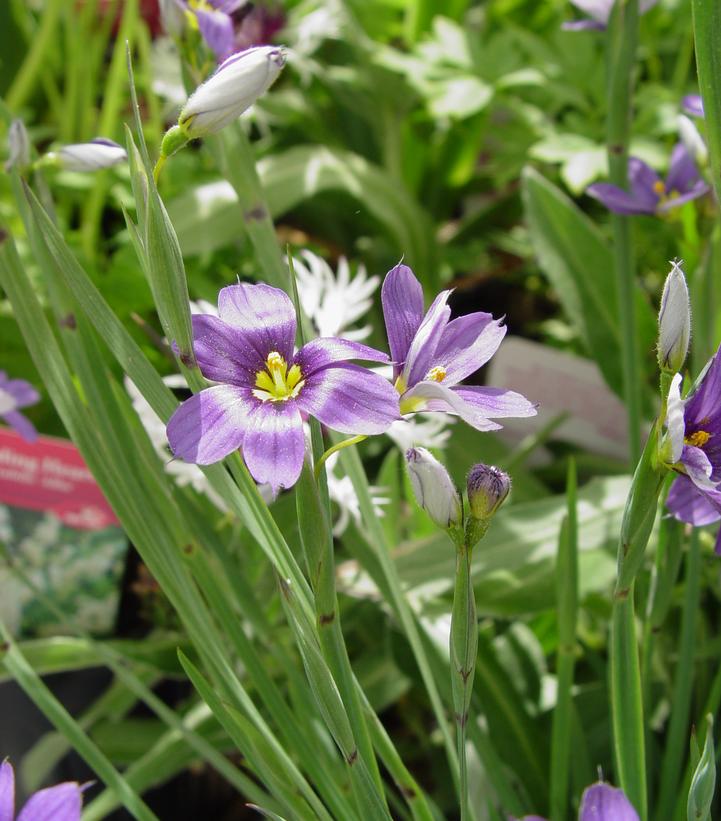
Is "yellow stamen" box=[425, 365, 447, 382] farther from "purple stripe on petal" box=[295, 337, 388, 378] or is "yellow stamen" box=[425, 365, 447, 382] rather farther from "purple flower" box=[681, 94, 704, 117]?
"purple flower" box=[681, 94, 704, 117]

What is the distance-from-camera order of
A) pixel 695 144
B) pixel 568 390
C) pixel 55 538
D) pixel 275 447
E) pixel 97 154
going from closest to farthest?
1. pixel 275 447
2. pixel 97 154
3. pixel 695 144
4. pixel 55 538
5. pixel 568 390

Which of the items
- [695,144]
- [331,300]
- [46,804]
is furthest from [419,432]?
[46,804]

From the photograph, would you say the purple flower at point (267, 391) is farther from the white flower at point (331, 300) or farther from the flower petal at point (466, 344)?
the white flower at point (331, 300)

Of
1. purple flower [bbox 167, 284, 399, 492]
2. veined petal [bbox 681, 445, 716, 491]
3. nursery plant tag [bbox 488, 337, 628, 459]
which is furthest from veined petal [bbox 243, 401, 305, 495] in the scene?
nursery plant tag [bbox 488, 337, 628, 459]

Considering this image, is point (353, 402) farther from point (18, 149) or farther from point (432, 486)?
point (18, 149)

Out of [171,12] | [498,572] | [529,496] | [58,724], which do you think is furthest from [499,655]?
[171,12]

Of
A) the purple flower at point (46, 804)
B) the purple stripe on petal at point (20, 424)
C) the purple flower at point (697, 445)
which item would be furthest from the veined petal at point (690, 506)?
the purple stripe on petal at point (20, 424)

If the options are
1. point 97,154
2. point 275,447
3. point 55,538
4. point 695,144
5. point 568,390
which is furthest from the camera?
point 568,390
